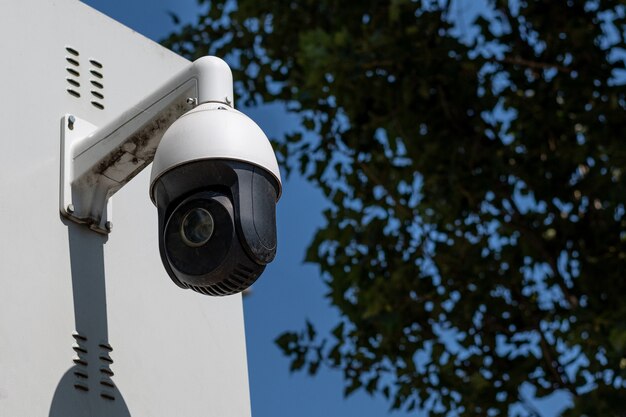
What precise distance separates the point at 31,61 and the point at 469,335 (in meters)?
3.44

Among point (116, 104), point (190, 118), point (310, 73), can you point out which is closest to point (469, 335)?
point (310, 73)

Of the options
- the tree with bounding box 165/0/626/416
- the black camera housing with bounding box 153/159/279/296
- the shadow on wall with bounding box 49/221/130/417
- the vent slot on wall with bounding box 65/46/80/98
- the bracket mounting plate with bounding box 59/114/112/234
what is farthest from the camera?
the tree with bounding box 165/0/626/416

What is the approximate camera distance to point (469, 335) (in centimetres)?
493

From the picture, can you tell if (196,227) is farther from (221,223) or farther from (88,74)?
(88,74)

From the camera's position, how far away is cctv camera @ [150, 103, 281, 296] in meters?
1.37

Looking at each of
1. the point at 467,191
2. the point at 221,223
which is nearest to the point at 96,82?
the point at 221,223

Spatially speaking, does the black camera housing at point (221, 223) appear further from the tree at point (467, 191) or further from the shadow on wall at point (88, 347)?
the tree at point (467, 191)

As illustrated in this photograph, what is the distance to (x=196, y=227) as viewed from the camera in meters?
1.39

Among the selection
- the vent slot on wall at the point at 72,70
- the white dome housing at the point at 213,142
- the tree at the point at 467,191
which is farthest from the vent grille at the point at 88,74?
the tree at the point at 467,191

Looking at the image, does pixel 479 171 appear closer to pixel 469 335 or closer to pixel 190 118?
pixel 469 335

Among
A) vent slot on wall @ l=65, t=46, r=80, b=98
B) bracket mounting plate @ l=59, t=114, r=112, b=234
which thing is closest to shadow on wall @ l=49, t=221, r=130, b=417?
bracket mounting plate @ l=59, t=114, r=112, b=234

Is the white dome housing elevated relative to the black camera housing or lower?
elevated

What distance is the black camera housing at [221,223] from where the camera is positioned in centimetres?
137

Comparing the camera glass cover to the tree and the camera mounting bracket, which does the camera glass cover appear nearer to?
the camera mounting bracket
